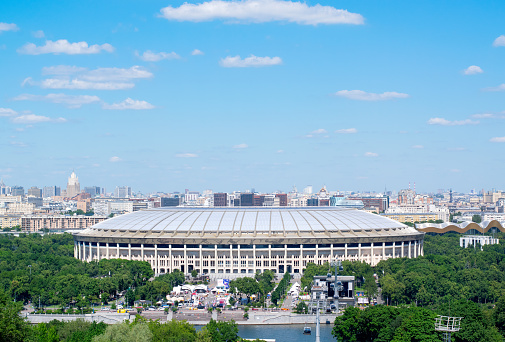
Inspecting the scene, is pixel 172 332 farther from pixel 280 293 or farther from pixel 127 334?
pixel 280 293

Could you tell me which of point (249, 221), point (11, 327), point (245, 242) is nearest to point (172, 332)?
point (11, 327)

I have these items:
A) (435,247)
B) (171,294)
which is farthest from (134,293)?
(435,247)

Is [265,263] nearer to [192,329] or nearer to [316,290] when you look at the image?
[316,290]

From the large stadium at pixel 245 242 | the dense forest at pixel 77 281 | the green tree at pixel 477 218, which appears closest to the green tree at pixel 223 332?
the dense forest at pixel 77 281

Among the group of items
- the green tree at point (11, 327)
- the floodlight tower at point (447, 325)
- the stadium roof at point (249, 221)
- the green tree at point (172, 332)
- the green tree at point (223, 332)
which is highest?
the stadium roof at point (249, 221)

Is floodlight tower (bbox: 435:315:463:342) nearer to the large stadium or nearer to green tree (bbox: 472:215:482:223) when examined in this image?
the large stadium

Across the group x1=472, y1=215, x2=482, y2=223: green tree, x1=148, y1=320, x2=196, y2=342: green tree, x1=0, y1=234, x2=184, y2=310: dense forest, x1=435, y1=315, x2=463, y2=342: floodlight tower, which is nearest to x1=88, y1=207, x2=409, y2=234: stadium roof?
x1=0, y1=234, x2=184, y2=310: dense forest

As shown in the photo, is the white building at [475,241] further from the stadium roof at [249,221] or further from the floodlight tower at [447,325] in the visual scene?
the floodlight tower at [447,325]
